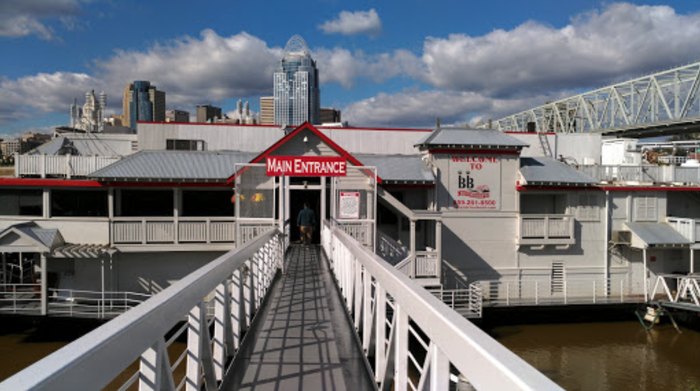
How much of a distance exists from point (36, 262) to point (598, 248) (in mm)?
23852

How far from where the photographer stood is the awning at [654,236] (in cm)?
2219

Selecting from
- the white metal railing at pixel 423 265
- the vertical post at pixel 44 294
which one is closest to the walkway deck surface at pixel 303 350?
the white metal railing at pixel 423 265

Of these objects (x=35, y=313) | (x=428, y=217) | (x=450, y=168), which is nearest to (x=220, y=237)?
(x=35, y=313)

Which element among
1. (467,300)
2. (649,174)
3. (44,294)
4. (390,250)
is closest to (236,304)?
(390,250)

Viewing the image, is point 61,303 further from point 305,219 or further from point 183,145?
point 183,145

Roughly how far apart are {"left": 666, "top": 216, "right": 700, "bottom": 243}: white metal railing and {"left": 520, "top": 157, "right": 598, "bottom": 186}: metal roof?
455 centimetres

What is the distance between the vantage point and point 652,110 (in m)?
67.8

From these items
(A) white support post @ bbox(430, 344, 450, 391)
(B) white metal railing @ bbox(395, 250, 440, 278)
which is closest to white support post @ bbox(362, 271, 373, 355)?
(A) white support post @ bbox(430, 344, 450, 391)

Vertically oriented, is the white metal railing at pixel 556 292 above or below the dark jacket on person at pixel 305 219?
below

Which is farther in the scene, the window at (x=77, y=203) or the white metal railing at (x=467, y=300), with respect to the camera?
the window at (x=77, y=203)

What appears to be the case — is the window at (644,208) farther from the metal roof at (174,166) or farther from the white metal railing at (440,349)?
the white metal railing at (440,349)

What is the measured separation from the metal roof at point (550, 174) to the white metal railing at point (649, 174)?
1.50m

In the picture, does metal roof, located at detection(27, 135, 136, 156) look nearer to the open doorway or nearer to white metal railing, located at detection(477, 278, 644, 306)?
the open doorway

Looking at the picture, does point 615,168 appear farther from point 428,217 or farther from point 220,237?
point 220,237
